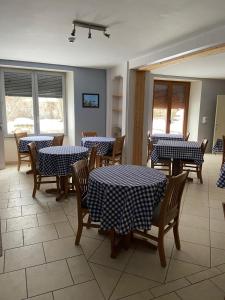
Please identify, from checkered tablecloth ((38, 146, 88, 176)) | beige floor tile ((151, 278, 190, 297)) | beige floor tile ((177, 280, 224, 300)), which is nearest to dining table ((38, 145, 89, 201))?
checkered tablecloth ((38, 146, 88, 176))

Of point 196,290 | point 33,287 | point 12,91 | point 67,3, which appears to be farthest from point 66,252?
point 12,91

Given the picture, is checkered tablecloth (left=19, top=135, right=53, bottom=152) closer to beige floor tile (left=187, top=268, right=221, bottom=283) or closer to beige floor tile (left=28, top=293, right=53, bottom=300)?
beige floor tile (left=28, top=293, right=53, bottom=300)

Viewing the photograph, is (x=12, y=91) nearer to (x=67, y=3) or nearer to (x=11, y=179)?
(x=11, y=179)

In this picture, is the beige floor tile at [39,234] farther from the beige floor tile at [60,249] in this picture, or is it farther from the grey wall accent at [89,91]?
the grey wall accent at [89,91]

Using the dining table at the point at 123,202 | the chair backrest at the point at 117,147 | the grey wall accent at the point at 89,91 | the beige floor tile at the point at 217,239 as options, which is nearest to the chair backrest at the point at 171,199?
the dining table at the point at 123,202

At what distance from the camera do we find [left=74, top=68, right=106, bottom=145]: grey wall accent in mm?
5668

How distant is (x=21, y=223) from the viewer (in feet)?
8.87

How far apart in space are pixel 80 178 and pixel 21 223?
1.02m

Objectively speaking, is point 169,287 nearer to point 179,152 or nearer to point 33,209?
point 33,209

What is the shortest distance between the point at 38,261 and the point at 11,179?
2.69 metres

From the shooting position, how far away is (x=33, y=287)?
69.1 inches

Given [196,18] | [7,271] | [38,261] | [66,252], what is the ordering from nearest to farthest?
[7,271] < [38,261] < [66,252] < [196,18]

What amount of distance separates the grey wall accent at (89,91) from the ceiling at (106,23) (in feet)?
4.88

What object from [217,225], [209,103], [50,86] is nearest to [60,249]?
[217,225]
